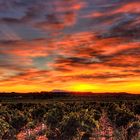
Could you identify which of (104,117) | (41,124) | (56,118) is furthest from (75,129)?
(104,117)

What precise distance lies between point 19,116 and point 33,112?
2108cm

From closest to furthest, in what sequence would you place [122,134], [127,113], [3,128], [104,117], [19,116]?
[3,128] < [122,134] < [19,116] < [127,113] < [104,117]

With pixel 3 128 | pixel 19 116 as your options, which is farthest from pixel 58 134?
pixel 19 116

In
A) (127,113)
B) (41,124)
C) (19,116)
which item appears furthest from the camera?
(41,124)

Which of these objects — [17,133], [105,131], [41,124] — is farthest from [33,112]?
[17,133]

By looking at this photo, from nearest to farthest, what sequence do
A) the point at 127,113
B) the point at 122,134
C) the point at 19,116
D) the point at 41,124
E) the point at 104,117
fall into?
1. the point at 122,134
2. the point at 19,116
3. the point at 127,113
4. the point at 41,124
5. the point at 104,117

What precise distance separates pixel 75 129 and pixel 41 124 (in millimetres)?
19760

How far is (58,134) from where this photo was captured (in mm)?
39062

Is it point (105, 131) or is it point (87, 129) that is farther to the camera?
point (105, 131)

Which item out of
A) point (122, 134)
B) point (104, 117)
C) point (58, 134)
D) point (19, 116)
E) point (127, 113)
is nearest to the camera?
point (58, 134)

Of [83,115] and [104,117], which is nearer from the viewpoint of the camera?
[83,115]

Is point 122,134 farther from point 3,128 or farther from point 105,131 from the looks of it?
point 3,128

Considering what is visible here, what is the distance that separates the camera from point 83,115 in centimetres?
3862

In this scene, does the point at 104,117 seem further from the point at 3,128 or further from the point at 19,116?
the point at 3,128
